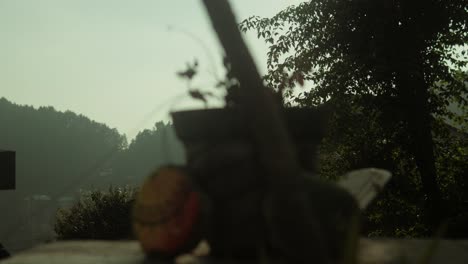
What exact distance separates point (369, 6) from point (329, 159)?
4.72 m

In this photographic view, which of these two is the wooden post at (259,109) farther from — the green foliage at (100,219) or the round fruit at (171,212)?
the green foliage at (100,219)

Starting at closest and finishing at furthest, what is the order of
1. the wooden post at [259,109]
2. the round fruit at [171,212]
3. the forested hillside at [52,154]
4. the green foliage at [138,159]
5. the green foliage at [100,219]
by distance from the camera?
the wooden post at [259,109] < the round fruit at [171,212] < the green foliage at [100,219] < the forested hillside at [52,154] < the green foliage at [138,159]

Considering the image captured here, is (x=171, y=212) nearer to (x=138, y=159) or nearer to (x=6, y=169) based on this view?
(x=6, y=169)

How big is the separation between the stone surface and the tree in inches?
341

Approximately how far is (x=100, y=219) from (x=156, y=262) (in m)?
12.6

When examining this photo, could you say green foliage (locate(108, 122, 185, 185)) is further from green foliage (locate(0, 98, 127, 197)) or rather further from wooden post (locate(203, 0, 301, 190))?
wooden post (locate(203, 0, 301, 190))

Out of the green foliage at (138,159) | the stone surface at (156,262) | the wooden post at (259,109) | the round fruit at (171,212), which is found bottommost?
the stone surface at (156,262)

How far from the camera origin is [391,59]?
10641 millimetres

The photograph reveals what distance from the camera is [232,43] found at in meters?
1.72

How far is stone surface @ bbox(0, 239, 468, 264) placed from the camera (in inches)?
76.3

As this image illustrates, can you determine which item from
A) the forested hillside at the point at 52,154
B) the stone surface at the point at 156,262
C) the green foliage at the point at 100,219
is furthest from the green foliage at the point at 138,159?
the stone surface at the point at 156,262

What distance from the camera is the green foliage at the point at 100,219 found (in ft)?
44.4

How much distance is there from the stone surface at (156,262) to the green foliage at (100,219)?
36.9 feet

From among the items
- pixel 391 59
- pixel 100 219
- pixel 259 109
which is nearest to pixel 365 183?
pixel 259 109
